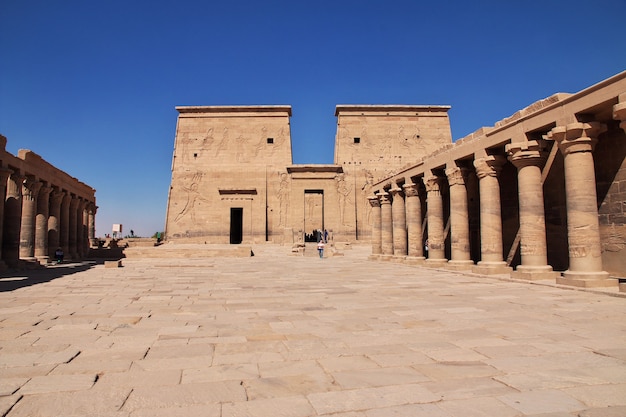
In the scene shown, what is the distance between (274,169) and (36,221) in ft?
55.8

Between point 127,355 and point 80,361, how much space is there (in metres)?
0.38

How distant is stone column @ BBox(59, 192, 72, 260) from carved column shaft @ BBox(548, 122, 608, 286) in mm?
24321

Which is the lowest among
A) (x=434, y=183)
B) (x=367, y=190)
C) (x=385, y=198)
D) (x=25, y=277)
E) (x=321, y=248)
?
(x=25, y=277)

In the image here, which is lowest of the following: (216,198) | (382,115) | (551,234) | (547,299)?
(547,299)


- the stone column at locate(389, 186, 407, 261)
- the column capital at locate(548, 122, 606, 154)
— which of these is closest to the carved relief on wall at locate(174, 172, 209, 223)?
the stone column at locate(389, 186, 407, 261)

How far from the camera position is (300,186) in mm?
30734

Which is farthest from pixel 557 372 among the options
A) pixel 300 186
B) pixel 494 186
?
pixel 300 186

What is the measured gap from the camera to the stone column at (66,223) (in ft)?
75.2

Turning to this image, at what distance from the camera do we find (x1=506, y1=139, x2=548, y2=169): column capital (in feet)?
32.6

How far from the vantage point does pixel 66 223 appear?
23.7 meters

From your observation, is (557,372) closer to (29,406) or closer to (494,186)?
(29,406)

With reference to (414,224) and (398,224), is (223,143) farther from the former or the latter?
(414,224)

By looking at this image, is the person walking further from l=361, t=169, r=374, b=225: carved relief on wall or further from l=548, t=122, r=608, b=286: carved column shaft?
l=548, t=122, r=608, b=286: carved column shaft

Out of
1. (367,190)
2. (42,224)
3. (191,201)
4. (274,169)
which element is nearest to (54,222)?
(42,224)
